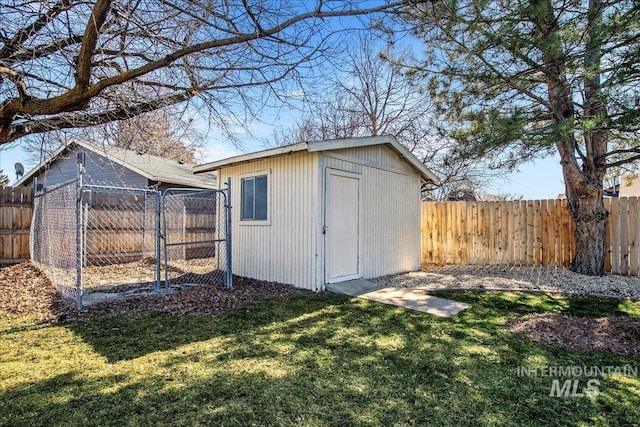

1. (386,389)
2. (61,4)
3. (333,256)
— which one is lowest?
(386,389)

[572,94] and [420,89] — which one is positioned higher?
[420,89]

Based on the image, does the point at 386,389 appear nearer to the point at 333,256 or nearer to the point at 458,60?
the point at 333,256

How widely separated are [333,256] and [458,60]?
4372 millimetres

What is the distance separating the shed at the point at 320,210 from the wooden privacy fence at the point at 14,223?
4.18 m

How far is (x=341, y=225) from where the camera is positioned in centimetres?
666

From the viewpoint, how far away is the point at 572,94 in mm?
6414

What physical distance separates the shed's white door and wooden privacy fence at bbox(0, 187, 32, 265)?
6.88m

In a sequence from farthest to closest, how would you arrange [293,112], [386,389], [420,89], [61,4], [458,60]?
1. [420,89]
2. [458,60]
3. [293,112]
4. [61,4]
5. [386,389]

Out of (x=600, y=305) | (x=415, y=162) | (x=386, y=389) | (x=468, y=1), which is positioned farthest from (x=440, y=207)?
(x=386, y=389)

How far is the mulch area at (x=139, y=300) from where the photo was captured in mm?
4828

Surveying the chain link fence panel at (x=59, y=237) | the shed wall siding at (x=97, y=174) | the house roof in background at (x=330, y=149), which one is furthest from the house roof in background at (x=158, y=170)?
the house roof in background at (x=330, y=149)

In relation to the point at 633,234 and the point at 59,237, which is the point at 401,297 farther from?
the point at 59,237

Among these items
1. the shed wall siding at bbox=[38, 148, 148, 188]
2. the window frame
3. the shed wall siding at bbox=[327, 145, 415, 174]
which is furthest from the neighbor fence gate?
the shed wall siding at bbox=[327, 145, 415, 174]

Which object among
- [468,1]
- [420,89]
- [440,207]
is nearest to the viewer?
[468,1]
